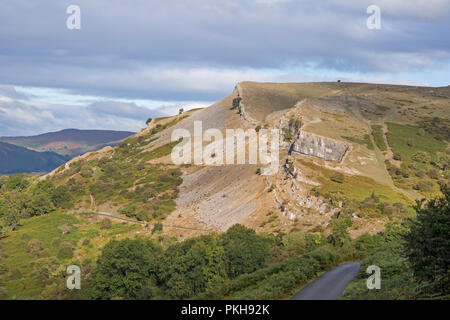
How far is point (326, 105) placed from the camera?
12800cm

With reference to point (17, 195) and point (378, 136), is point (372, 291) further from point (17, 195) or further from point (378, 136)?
point (17, 195)

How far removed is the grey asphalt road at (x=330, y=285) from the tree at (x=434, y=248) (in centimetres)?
676

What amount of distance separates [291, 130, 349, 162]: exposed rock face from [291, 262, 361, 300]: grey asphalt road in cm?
4657

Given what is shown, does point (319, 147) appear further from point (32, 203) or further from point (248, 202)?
point (32, 203)

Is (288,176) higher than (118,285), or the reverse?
(288,176)

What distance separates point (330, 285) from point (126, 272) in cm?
2689

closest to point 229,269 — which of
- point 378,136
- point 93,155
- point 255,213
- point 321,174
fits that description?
point 255,213

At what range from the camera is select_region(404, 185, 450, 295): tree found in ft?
79.6

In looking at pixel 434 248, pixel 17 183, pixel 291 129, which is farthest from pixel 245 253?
pixel 17 183

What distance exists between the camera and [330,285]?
113 feet

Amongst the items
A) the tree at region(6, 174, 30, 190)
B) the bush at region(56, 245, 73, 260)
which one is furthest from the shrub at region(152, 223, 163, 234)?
the tree at region(6, 174, 30, 190)

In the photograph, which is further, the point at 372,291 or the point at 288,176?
the point at 288,176

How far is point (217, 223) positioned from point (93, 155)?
9366 centimetres
